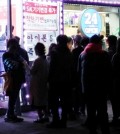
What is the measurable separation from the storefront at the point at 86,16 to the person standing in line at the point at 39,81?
2896mm

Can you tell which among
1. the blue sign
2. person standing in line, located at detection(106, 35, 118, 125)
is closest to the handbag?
person standing in line, located at detection(106, 35, 118, 125)

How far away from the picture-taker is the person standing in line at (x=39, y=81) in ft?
29.8

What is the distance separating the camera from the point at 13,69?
9.25m

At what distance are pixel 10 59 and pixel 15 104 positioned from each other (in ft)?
4.58

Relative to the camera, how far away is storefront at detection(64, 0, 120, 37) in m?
12.0

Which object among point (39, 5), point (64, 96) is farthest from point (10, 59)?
point (39, 5)

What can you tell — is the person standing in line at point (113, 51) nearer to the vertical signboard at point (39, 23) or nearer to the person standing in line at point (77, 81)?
the person standing in line at point (77, 81)

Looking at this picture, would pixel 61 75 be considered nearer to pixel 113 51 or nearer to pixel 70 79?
pixel 70 79

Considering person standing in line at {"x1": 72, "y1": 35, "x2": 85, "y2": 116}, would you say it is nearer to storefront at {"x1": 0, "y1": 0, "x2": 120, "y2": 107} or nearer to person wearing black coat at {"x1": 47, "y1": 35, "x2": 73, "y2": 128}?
person wearing black coat at {"x1": 47, "y1": 35, "x2": 73, "y2": 128}

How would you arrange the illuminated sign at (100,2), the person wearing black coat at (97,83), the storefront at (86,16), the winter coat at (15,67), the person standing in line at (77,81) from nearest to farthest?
the person wearing black coat at (97,83) < the person standing in line at (77,81) < the winter coat at (15,67) < the illuminated sign at (100,2) < the storefront at (86,16)

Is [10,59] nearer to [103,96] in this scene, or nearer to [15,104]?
[15,104]

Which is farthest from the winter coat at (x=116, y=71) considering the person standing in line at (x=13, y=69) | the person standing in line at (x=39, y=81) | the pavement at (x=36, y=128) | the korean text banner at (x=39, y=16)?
the korean text banner at (x=39, y=16)

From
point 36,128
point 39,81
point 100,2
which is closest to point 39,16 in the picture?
point 100,2

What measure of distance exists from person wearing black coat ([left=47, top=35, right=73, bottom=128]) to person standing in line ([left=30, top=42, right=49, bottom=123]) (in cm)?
70
